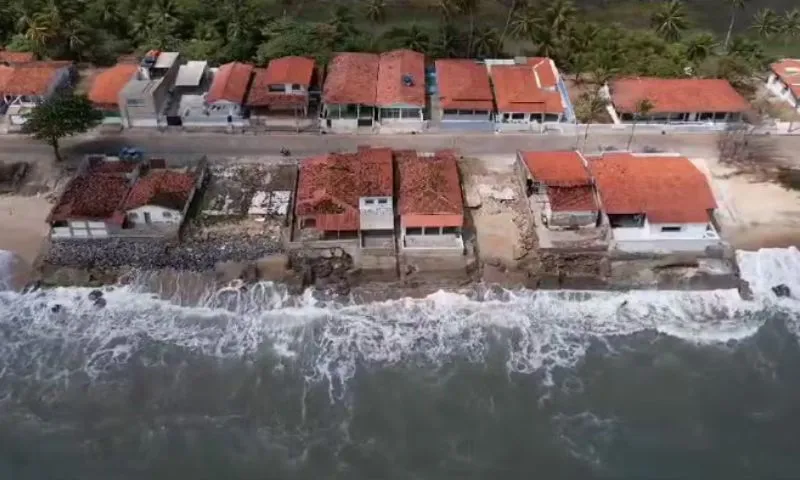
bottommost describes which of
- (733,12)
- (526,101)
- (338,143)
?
(338,143)

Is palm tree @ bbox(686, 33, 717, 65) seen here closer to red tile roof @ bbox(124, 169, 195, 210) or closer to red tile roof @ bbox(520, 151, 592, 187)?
red tile roof @ bbox(520, 151, 592, 187)

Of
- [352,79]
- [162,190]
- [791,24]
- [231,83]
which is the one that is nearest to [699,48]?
[791,24]

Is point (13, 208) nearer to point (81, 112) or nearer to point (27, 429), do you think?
point (81, 112)

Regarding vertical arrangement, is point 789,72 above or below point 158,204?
above

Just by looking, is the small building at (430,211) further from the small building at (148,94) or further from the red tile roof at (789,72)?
the red tile roof at (789,72)

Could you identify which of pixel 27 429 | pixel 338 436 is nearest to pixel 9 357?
pixel 27 429

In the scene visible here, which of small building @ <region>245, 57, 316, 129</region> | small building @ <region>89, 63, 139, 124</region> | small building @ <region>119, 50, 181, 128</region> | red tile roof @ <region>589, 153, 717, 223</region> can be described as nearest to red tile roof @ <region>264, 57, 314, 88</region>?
small building @ <region>245, 57, 316, 129</region>

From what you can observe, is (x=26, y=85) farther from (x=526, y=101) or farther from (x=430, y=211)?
(x=526, y=101)
